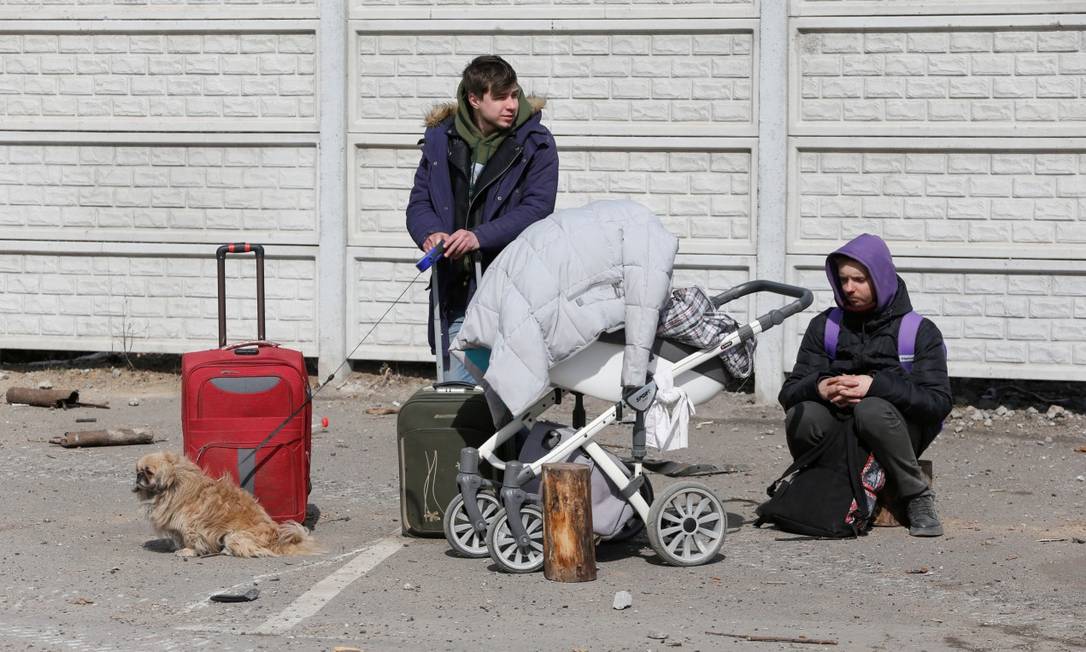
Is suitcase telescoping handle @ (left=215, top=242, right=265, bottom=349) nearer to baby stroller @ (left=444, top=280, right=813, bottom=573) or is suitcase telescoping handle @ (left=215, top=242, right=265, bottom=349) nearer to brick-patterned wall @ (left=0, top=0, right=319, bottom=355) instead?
baby stroller @ (left=444, top=280, right=813, bottom=573)

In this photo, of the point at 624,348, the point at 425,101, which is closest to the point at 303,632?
the point at 624,348

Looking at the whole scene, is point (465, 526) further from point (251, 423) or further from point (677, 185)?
point (677, 185)

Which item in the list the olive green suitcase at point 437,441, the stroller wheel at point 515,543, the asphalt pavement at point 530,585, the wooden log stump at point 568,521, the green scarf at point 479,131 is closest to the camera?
the asphalt pavement at point 530,585

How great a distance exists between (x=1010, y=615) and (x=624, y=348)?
5.71ft

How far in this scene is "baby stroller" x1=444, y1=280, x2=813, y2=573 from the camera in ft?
20.0

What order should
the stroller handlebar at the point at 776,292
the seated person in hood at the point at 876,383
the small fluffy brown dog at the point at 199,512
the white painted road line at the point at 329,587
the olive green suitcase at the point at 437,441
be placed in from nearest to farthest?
the white painted road line at the point at 329,587 < the small fluffy brown dog at the point at 199,512 < the stroller handlebar at the point at 776,292 < the olive green suitcase at the point at 437,441 < the seated person in hood at the point at 876,383

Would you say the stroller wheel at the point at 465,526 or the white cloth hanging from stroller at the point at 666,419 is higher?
the white cloth hanging from stroller at the point at 666,419

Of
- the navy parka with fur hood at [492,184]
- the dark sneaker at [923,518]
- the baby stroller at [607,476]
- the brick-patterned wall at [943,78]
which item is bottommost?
the dark sneaker at [923,518]

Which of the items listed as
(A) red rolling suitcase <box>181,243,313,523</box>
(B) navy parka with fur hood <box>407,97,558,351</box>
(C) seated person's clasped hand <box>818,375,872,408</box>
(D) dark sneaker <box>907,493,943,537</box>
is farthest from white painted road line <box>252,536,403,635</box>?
(D) dark sneaker <box>907,493,943,537</box>

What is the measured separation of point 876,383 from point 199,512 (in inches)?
116

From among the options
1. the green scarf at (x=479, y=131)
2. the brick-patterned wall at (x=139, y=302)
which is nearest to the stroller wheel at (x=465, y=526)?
the green scarf at (x=479, y=131)

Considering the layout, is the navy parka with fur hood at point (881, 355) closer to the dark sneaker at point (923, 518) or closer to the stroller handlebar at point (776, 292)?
the dark sneaker at point (923, 518)

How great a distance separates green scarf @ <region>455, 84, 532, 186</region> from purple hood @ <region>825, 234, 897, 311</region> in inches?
59.1

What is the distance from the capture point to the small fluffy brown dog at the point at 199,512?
629 centimetres
